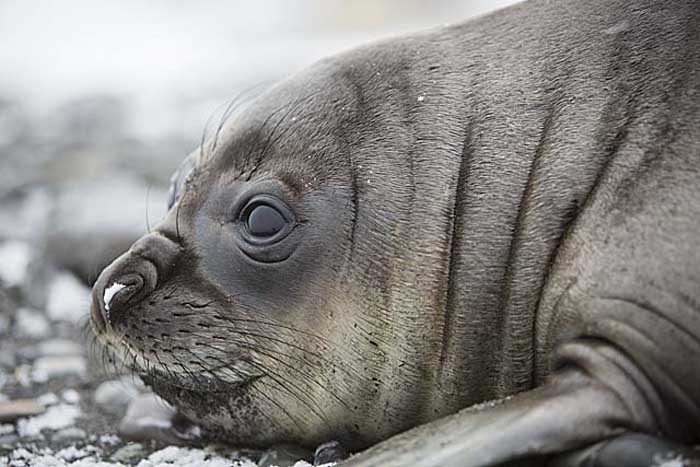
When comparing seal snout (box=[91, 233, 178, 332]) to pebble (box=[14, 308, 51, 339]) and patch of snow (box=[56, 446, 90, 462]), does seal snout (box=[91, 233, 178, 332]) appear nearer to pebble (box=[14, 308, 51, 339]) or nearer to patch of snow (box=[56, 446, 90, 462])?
patch of snow (box=[56, 446, 90, 462])

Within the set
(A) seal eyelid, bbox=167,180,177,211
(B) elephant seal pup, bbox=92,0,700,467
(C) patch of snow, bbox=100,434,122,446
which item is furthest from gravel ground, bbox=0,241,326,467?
(A) seal eyelid, bbox=167,180,177,211

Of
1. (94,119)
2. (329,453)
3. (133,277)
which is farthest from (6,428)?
(94,119)

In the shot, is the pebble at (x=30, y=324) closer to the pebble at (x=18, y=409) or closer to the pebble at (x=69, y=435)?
the pebble at (x=18, y=409)

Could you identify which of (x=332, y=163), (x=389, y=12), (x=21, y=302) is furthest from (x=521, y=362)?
(x=389, y=12)

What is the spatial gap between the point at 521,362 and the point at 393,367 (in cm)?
33

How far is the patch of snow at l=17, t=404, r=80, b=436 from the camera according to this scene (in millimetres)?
3715

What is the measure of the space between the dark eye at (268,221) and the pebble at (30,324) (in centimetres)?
197

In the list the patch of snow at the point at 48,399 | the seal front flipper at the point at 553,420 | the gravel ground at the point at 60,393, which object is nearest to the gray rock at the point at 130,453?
the gravel ground at the point at 60,393

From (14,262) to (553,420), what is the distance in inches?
151

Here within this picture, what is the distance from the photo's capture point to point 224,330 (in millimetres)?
3166

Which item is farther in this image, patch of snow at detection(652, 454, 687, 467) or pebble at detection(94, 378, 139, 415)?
pebble at detection(94, 378, 139, 415)

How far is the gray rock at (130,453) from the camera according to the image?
340cm

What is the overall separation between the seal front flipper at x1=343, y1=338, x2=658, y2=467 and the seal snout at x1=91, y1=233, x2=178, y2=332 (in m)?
0.89

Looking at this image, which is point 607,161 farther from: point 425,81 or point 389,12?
point 389,12
